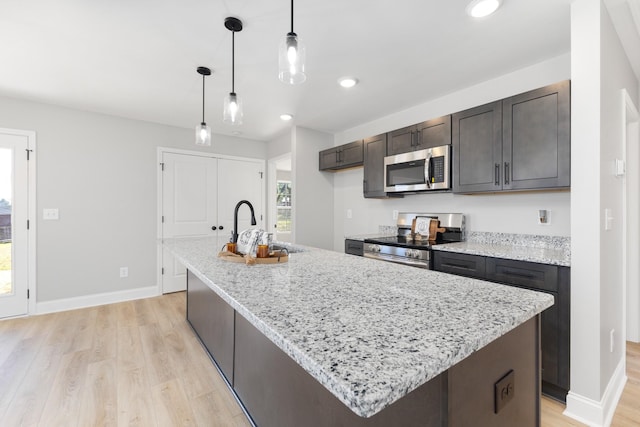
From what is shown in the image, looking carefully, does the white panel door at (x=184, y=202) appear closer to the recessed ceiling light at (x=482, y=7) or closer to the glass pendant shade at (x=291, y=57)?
the glass pendant shade at (x=291, y=57)

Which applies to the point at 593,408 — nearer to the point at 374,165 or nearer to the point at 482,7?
the point at 482,7

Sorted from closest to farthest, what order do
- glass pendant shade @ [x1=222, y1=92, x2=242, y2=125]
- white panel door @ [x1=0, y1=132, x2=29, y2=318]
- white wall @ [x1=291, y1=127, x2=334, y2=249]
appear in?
1. glass pendant shade @ [x1=222, y1=92, x2=242, y2=125]
2. white panel door @ [x1=0, y1=132, x2=29, y2=318]
3. white wall @ [x1=291, y1=127, x2=334, y2=249]

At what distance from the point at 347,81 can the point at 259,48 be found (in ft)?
2.90

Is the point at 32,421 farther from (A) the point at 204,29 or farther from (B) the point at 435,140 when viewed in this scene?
(B) the point at 435,140

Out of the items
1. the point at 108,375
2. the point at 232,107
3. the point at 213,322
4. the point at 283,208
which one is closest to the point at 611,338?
the point at 213,322

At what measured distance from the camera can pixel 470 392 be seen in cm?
76

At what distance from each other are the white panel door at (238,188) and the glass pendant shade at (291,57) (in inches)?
134

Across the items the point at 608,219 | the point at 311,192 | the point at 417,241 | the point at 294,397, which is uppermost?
the point at 311,192

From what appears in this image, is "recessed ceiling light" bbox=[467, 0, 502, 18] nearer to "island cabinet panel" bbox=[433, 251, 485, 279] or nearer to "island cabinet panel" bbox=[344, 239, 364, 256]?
"island cabinet panel" bbox=[433, 251, 485, 279]

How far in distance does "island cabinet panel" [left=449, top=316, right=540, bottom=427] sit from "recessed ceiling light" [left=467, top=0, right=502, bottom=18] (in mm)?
1702

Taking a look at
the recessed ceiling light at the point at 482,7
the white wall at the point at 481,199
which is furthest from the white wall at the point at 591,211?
A: the white wall at the point at 481,199

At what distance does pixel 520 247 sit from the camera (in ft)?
7.88

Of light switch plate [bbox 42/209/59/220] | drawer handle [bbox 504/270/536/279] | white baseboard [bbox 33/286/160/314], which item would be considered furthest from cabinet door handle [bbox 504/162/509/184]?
light switch plate [bbox 42/209/59/220]

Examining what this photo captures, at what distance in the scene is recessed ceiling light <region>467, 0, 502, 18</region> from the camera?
1678 mm
